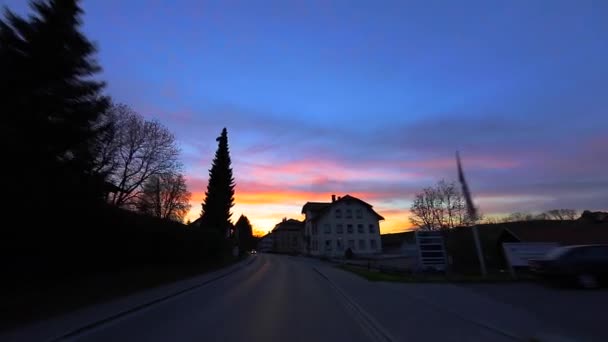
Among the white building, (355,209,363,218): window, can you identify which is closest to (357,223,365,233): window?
the white building

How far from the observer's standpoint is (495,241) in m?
36.1

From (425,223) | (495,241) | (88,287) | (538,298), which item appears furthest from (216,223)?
(538,298)

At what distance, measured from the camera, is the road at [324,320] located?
27.6 ft

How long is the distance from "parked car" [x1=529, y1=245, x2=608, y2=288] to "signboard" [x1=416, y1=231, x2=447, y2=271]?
1021cm

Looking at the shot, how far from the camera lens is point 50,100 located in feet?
49.2

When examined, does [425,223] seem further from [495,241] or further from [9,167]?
[9,167]

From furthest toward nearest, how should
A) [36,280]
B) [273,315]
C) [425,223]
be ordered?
[425,223]
[36,280]
[273,315]

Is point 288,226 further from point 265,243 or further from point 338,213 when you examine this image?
point 338,213

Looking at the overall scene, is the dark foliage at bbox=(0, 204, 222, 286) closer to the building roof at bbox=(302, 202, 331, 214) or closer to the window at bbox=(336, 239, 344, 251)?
the window at bbox=(336, 239, 344, 251)

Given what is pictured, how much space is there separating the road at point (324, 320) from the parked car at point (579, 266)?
1839mm

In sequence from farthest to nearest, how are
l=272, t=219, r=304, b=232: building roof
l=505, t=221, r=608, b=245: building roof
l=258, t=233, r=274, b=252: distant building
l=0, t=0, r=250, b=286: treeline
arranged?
l=258, t=233, r=274, b=252: distant building, l=272, t=219, r=304, b=232: building roof, l=505, t=221, r=608, b=245: building roof, l=0, t=0, r=250, b=286: treeline

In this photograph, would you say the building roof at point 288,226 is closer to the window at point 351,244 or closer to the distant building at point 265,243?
the distant building at point 265,243

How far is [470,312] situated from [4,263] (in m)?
12.7

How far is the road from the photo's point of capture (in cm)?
841
